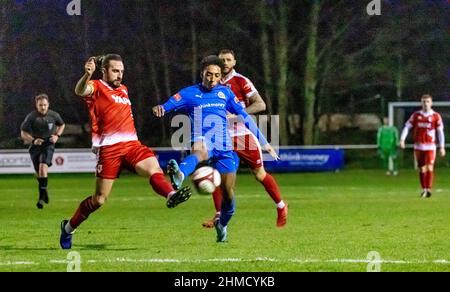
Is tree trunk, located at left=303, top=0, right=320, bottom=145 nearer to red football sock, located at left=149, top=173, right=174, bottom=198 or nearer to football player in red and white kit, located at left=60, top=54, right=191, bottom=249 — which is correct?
football player in red and white kit, located at left=60, top=54, right=191, bottom=249

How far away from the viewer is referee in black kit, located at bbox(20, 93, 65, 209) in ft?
65.8

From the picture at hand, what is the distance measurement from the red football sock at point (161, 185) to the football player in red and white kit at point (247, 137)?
2.09 m

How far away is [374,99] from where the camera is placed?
1513 inches

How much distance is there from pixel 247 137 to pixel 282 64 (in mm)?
23581

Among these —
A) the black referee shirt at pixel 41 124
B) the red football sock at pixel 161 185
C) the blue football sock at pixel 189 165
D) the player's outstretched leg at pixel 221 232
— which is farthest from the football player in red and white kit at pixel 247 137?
the black referee shirt at pixel 41 124

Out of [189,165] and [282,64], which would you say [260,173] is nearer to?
[189,165]

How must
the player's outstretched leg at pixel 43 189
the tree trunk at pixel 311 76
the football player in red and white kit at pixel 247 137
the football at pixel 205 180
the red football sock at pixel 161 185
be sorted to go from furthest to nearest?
the tree trunk at pixel 311 76, the player's outstretched leg at pixel 43 189, the football player in red and white kit at pixel 247 137, the football at pixel 205 180, the red football sock at pixel 161 185

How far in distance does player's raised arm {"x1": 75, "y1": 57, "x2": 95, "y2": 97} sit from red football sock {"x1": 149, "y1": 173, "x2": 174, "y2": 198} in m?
1.14

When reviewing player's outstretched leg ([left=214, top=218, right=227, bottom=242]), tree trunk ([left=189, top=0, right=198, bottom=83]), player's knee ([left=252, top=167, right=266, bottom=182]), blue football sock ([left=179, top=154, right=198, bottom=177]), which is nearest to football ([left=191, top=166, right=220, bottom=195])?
blue football sock ([left=179, top=154, right=198, bottom=177])

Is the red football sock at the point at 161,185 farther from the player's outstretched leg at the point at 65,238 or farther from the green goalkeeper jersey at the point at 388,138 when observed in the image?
the green goalkeeper jersey at the point at 388,138

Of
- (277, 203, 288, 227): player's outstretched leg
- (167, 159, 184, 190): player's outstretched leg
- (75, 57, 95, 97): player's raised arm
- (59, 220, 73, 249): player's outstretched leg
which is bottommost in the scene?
(277, 203, 288, 227): player's outstretched leg

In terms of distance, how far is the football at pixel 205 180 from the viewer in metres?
11.1

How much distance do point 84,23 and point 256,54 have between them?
6875 mm

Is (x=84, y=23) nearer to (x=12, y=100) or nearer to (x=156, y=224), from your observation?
(x=12, y=100)
